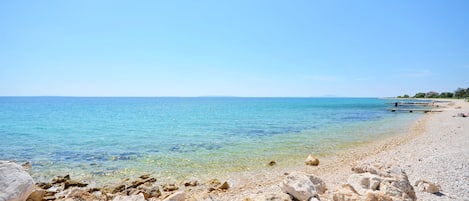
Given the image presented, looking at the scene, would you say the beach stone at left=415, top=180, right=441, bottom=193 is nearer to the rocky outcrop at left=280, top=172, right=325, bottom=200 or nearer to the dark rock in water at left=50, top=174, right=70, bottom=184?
the rocky outcrop at left=280, top=172, right=325, bottom=200

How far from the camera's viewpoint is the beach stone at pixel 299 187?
578 centimetres

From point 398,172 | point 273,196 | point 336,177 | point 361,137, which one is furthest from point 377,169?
point 361,137

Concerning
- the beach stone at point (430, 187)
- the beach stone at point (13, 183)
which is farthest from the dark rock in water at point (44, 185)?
the beach stone at point (430, 187)

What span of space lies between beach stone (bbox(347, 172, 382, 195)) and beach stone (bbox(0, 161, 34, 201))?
295 inches

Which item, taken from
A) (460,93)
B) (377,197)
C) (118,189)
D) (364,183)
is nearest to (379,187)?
(364,183)

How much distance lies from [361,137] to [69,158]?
62.9ft

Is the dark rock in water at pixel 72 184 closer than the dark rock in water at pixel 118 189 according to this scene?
No

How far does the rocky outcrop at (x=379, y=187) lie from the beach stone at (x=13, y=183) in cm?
680

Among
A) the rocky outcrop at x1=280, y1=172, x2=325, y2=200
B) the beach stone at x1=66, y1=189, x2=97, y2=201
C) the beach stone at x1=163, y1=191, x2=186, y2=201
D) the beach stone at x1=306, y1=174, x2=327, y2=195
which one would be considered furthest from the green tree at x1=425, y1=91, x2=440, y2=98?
the beach stone at x1=66, y1=189, x2=97, y2=201

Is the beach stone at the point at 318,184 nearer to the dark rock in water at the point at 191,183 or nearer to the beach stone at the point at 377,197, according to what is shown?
the beach stone at the point at 377,197

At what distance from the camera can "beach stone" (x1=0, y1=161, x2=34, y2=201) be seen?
5.24 metres

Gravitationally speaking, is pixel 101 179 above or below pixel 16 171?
below

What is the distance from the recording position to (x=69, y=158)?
13.4m

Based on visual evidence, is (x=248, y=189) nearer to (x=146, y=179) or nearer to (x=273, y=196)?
(x=273, y=196)
